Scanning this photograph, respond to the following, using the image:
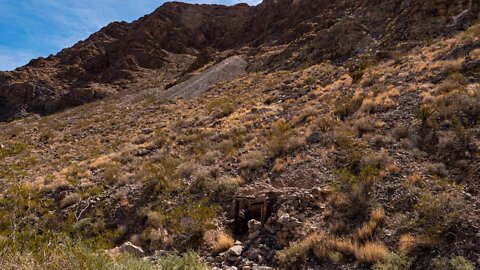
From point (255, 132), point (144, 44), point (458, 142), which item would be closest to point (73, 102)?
point (144, 44)

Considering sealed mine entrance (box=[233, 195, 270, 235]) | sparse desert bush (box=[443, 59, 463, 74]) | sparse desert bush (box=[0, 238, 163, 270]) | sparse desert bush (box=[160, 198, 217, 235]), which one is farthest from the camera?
sparse desert bush (box=[443, 59, 463, 74])

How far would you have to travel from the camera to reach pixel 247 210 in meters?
9.68

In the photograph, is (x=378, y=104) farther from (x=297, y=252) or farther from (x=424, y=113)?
(x=297, y=252)

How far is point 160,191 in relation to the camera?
11.9 metres

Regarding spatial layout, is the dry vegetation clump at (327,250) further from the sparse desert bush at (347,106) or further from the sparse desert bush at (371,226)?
the sparse desert bush at (347,106)

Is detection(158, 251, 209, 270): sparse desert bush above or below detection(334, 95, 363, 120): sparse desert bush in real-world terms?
below

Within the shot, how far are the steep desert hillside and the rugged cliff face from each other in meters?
0.38

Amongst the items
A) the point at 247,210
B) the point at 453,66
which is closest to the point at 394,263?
the point at 247,210

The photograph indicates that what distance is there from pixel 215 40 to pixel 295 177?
64055mm

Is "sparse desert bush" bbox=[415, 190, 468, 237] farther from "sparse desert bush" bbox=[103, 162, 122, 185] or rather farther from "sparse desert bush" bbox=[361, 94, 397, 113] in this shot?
"sparse desert bush" bbox=[103, 162, 122, 185]

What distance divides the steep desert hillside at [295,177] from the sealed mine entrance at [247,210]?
1.3 inches

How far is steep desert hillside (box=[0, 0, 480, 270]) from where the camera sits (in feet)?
23.1

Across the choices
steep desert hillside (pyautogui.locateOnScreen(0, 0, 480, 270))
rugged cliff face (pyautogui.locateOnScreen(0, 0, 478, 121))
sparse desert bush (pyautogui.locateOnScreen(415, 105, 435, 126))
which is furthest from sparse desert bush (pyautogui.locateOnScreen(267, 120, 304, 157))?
rugged cliff face (pyautogui.locateOnScreen(0, 0, 478, 121))

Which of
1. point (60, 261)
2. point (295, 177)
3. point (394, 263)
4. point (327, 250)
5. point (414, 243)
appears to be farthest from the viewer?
point (295, 177)
